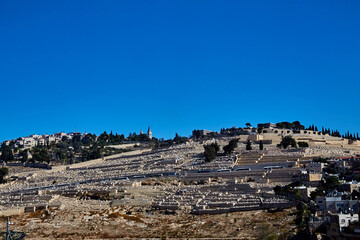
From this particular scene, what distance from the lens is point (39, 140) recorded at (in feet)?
416

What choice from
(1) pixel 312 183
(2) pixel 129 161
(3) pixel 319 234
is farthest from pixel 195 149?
(3) pixel 319 234

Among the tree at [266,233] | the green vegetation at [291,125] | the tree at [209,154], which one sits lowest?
the tree at [266,233]

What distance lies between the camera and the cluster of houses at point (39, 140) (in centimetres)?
12119

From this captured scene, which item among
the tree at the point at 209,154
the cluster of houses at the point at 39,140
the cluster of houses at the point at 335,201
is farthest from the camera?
the cluster of houses at the point at 39,140

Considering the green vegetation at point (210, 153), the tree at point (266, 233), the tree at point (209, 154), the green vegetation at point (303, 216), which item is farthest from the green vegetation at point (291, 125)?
the tree at point (266, 233)

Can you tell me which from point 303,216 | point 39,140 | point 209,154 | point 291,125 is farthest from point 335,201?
point 39,140

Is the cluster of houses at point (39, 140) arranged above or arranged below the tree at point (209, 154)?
above

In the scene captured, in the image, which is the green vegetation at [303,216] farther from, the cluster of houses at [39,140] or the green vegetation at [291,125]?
the cluster of houses at [39,140]

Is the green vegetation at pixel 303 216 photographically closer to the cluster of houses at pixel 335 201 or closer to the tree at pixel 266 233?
the cluster of houses at pixel 335 201

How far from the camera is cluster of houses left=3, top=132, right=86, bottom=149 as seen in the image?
12119 centimetres

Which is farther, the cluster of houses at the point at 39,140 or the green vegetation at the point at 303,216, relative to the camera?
the cluster of houses at the point at 39,140

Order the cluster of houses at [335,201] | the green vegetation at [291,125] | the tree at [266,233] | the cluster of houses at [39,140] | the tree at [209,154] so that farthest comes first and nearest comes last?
the cluster of houses at [39,140] → the green vegetation at [291,125] → the tree at [209,154] → the tree at [266,233] → the cluster of houses at [335,201]

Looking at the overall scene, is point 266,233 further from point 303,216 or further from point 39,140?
point 39,140

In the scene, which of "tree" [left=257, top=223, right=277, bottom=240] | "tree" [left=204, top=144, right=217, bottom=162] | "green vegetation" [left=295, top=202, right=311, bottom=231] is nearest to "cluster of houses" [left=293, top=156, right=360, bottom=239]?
"green vegetation" [left=295, top=202, right=311, bottom=231]
